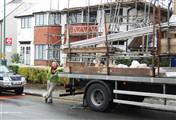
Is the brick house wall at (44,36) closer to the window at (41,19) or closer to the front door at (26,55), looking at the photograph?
the window at (41,19)

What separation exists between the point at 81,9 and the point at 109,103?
26.8 metres

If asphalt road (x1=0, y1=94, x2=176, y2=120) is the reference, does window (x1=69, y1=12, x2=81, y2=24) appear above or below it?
above

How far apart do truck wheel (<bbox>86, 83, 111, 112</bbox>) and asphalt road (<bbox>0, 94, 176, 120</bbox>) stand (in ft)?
0.81

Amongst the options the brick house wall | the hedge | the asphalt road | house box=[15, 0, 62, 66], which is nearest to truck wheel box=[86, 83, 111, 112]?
the asphalt road

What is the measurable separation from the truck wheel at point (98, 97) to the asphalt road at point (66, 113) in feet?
0.81

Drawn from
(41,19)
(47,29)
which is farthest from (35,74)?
(41,19)

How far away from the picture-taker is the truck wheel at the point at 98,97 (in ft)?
47.4

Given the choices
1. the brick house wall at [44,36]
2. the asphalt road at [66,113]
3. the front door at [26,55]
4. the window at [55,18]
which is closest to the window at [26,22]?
the front door at [26,55]

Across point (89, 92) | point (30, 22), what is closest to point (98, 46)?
point (89, 92)

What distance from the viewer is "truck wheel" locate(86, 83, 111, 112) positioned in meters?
14.4

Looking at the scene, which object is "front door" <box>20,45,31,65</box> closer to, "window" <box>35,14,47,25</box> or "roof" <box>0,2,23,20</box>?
"window" <box>35,14,47,25</box>

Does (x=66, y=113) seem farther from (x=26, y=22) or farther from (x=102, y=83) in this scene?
(x=26, y=22)

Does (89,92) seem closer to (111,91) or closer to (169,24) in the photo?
(111,91)

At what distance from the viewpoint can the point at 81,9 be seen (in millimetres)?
40500
